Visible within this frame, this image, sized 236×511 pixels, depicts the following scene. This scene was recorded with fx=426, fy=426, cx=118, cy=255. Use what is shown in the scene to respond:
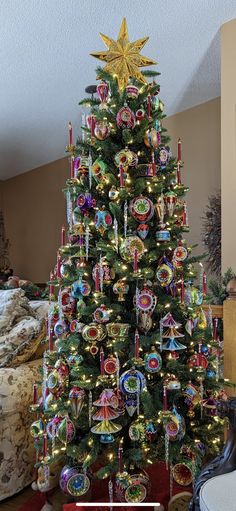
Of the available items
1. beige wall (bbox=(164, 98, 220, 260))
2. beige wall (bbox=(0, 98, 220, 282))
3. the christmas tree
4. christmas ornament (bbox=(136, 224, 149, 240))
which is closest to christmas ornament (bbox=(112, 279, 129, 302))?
the christmas tree

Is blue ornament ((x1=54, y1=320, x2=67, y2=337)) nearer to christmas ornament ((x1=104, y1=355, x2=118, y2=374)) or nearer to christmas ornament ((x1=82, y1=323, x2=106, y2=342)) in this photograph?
christmas ornament ((x1=82, y1=323, x2=106, y2=342))

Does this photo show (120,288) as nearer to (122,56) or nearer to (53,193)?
(122,56)

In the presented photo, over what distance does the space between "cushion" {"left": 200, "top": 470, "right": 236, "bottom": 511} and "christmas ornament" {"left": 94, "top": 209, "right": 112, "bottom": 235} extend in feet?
3.51

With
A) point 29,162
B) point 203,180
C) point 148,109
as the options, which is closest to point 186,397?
point 148,109

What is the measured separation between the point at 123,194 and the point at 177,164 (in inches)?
13.9

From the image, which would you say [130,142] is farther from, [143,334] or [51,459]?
[51,459]

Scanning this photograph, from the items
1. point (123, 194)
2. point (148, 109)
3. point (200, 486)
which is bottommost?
point (200, 486)

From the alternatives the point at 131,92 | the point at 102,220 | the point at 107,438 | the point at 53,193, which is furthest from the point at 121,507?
the point at 53,193

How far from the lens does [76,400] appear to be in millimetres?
1813

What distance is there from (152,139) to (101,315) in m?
0.82

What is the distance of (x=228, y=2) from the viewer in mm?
3205

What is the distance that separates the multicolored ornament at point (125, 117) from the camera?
188 centimetres

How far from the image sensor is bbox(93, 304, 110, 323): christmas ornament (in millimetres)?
1804

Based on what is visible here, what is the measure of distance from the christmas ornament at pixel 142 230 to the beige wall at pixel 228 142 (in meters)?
1.81
